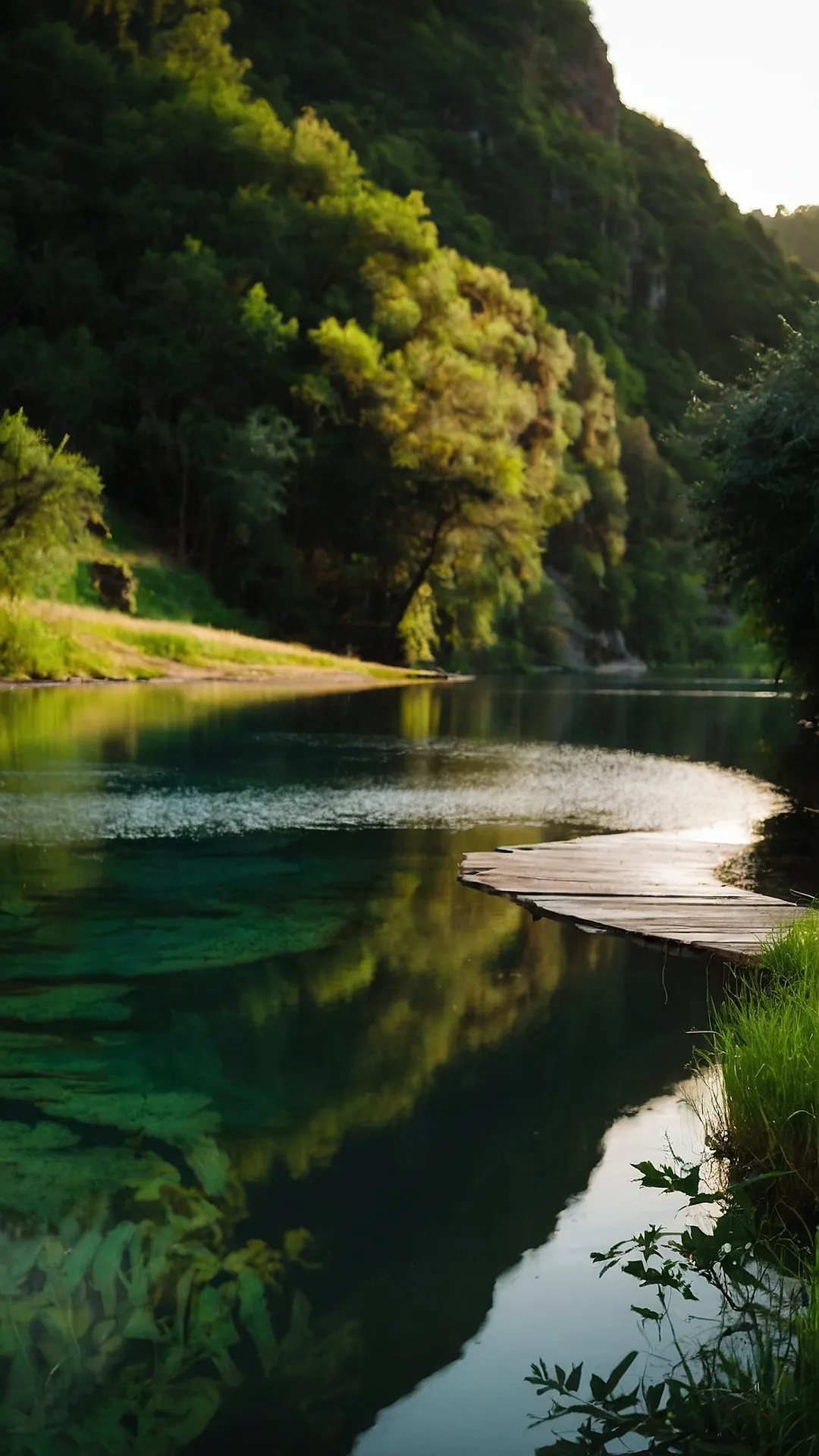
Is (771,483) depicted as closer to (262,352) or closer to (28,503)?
(28,503)

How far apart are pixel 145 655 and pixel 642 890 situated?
109 feet

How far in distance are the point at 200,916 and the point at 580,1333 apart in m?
6.49

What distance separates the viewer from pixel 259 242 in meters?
59.8

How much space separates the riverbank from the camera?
119ft

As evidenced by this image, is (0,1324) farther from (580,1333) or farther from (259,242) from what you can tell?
(259,242)

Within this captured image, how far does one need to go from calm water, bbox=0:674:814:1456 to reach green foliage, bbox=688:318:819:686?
8.63 meters

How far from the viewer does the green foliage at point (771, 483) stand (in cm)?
2242

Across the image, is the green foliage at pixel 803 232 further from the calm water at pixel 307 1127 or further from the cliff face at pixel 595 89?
the calm water at pixel 307 1127

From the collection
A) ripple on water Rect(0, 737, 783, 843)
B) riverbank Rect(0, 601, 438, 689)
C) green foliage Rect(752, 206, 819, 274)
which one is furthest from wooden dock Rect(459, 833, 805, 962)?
green foliage Rect(752, 206, 819, 274)

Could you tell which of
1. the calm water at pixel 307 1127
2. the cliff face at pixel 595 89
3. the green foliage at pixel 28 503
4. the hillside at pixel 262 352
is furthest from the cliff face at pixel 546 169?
the calm water at pixel 307 1127

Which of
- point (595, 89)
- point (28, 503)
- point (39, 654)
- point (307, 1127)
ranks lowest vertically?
point (307, 1127)

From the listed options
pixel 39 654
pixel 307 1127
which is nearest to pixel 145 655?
pixel 39 654

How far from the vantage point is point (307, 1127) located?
6.14 metres

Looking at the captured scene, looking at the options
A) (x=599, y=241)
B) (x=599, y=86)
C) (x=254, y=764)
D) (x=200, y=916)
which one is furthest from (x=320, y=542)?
(x=599, y=86)
